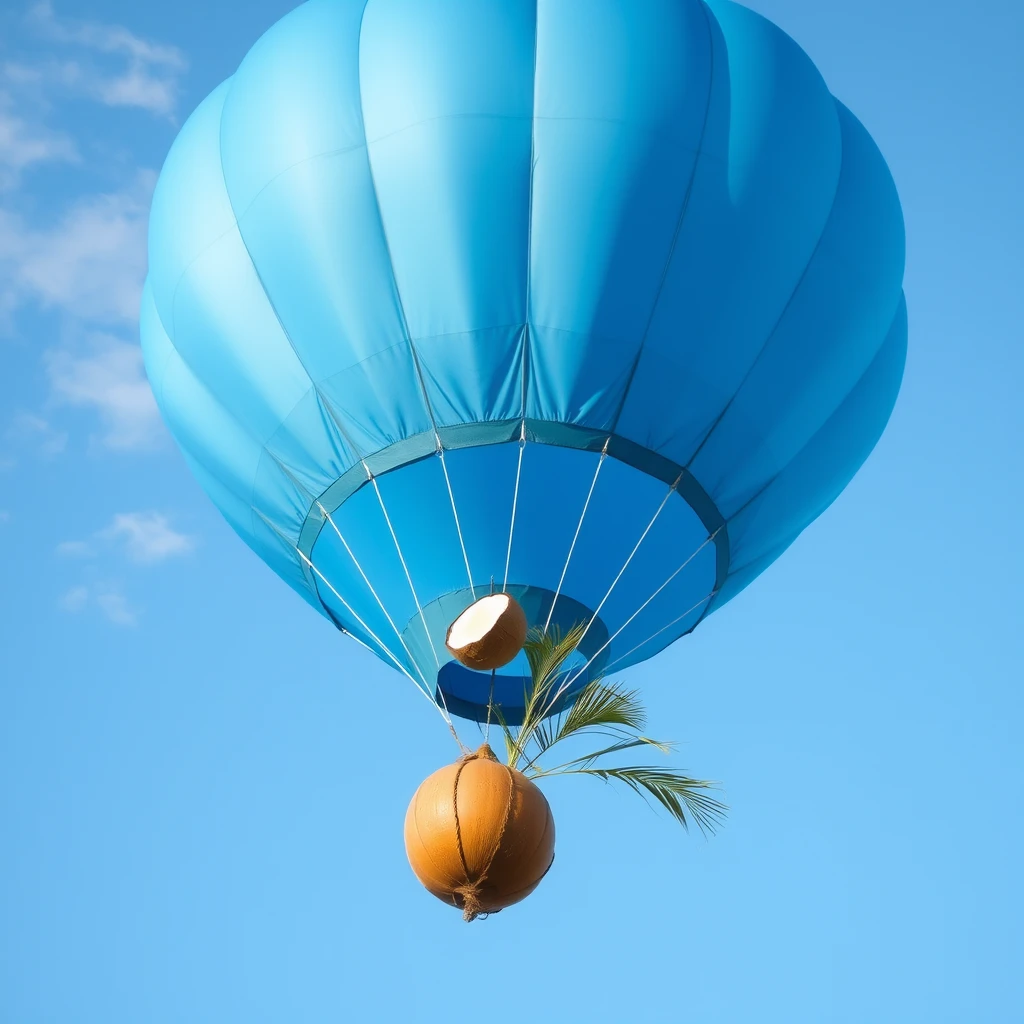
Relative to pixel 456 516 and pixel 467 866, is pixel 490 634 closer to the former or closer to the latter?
pixel 456 516

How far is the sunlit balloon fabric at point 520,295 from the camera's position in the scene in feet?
35.1

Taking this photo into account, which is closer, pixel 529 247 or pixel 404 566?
pixel 529 247

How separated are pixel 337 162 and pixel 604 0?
1884mm

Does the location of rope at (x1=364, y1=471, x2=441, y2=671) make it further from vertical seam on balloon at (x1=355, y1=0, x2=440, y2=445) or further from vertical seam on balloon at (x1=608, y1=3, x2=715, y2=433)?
vertical seam on balloon at (x1=608, y1=3, x2=715, y2=433)

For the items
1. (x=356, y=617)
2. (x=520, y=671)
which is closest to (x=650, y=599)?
(x=520, y=671)

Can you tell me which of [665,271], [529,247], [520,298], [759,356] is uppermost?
[529,247]

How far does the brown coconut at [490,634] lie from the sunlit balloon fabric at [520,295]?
1.96ft

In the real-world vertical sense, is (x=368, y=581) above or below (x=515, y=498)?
above

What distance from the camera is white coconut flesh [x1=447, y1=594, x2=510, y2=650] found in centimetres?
1024

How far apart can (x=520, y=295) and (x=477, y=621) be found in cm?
189

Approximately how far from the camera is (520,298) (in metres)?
10.7

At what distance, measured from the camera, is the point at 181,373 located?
1212 cm

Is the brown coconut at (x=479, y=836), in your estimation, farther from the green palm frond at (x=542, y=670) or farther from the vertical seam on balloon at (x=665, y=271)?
the vertical seam on balloon at (x=665, y=271)

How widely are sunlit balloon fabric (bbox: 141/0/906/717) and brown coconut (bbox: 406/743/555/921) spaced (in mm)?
1555
